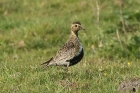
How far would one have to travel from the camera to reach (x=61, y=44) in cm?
1311

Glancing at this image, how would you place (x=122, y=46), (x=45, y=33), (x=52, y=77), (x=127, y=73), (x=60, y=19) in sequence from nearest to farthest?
(x=52, y=77), (x=127, y=73), (x=122, y=46), (x=45, y=33), (x=60, y=19)

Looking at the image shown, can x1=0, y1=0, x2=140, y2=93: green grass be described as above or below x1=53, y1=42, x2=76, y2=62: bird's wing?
below

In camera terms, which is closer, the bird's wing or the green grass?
the green grass

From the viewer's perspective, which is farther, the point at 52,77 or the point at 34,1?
the point at 34,1

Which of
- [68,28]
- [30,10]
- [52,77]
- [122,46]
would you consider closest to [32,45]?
[68,28]

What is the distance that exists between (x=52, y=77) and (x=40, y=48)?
534 centimetres

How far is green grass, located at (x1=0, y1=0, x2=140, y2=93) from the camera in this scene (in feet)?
23.7

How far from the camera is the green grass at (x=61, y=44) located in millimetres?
7234

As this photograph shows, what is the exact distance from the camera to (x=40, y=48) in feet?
41.9

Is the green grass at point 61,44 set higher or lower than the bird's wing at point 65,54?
lower

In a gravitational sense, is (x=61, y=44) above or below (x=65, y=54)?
below

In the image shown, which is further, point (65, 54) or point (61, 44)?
point (61, 44)

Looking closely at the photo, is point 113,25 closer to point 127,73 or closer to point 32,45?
point 32,45

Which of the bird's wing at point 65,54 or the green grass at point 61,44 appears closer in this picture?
the green grass at point 61,44
